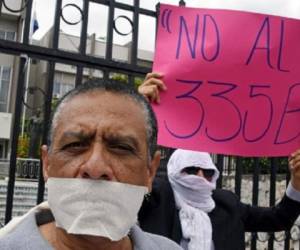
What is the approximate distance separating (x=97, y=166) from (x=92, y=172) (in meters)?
0.02

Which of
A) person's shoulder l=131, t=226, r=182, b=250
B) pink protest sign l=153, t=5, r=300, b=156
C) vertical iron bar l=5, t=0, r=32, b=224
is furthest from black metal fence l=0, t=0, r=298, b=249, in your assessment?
person's shoulder l=131, t=226, r=182, b=250

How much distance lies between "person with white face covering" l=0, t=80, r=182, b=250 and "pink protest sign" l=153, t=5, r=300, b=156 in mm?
839

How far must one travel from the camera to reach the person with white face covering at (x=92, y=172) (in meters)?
1.09

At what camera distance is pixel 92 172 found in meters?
1.09

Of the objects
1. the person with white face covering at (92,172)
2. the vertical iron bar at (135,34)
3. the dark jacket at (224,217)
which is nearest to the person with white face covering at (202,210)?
the dark jacket at (224,217)

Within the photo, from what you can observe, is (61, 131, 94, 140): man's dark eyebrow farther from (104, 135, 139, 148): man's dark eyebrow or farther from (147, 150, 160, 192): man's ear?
(147, 150, 160, 192): man's ear

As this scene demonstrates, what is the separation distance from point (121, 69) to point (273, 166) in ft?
3.90

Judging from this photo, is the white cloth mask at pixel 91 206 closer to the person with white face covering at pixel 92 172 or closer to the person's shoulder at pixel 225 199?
the person with white face covering at pixel 92 172

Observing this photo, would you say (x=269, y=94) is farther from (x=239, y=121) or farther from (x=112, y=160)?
(x=112, y=160)

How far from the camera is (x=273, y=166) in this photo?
10.4 ft

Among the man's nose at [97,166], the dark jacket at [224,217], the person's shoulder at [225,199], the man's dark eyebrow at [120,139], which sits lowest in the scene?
the dark jacket at [224,217]

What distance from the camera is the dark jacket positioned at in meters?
2.21

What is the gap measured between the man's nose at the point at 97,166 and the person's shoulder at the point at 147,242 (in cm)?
25

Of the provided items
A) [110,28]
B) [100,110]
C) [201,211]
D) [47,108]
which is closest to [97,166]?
[100,110]
